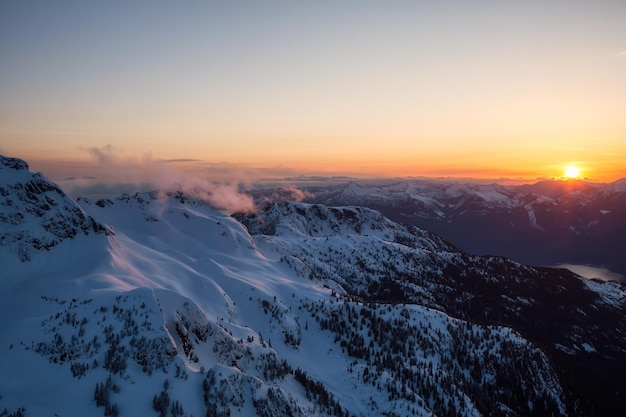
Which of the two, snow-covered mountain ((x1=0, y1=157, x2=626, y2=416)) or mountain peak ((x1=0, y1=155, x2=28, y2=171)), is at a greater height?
mountain peak ((x1=0, y1=155, x2=28, y2=171))

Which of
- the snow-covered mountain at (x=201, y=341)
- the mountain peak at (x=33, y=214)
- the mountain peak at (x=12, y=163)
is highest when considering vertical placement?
the mountain peak at (x=12, y=163)

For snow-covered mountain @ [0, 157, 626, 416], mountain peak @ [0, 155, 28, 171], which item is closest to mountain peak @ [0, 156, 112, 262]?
mountain peak @ [0, 155, 28, 171]

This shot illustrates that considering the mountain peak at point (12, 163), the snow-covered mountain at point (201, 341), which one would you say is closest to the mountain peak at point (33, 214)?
the mountain peak at point (12, 163)

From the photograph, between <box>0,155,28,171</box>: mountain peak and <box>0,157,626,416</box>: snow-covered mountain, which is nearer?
<box>0,157,626,416</box>: snow-covered mountain

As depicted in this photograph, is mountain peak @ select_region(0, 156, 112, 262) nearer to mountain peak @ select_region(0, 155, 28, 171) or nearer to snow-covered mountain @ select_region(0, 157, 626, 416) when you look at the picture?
mountain peak @ select_region(0, 155, 28, 171)

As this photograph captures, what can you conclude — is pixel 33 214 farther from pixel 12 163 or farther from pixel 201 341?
pixel 201 341

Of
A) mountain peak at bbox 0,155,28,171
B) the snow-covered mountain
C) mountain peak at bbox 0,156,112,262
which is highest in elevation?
mountain peak at bbox 0,155,28,171

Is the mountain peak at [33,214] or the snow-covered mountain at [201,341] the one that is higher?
the mountain peak at [33,214]

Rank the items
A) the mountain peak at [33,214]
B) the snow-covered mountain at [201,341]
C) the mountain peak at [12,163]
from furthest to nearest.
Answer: the mountain peak at [12,163] < the mountain peak at [33,214] < the snow-covered mountain at [201,341]

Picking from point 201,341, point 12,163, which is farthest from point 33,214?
point 201,341

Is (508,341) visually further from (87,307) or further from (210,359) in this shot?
(87,307)

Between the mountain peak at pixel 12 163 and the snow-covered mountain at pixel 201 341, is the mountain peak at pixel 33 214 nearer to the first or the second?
the mountain peak at pixel 12 163

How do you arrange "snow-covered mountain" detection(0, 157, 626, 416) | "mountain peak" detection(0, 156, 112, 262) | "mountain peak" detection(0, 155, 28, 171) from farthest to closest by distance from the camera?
1. "mountain peak" detection(0, 155, 28, 171)
2. "mountain peak" detection(0, 156, 112, 262)
3. "snow-covered mountain" detection(0, 157, 626, 416)
